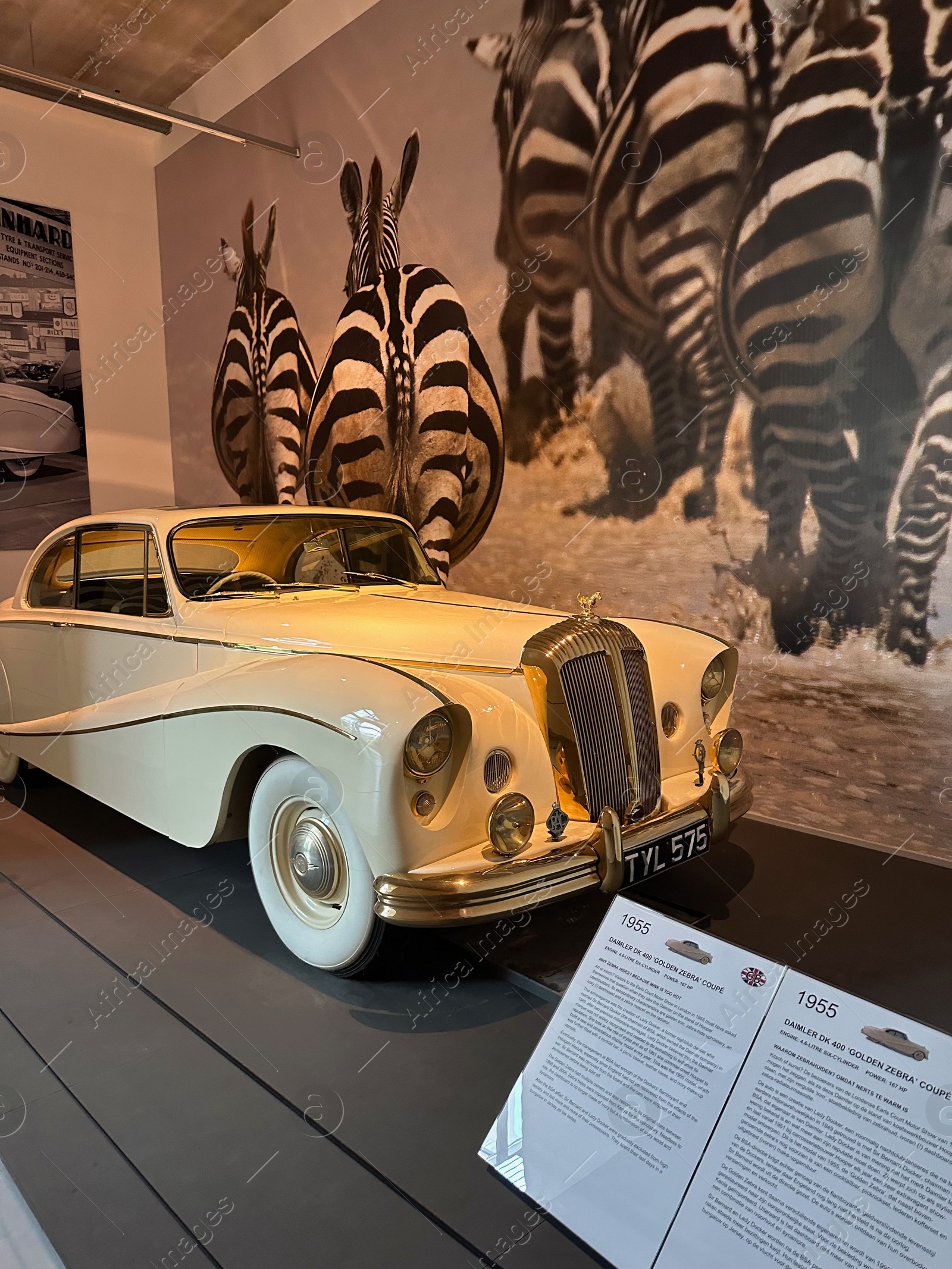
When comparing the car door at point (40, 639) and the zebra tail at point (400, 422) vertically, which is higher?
the zebra tail at point (400, 422)

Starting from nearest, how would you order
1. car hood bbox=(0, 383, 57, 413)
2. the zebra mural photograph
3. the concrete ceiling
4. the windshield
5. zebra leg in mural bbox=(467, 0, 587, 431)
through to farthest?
the windshield
the zebra mural photograph
zebra leg in mural bbox=(467, 0, 587, 431)
the concrete ceiling
car hood bbox=(0, 383, 57, 413)

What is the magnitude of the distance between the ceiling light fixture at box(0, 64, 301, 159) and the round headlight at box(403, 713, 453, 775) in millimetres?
4896

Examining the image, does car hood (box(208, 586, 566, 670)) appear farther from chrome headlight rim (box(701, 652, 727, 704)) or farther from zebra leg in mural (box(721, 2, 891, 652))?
zebra leg in mural (box(721, 2, 891, 652))

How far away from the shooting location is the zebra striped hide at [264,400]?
6613 millimetres

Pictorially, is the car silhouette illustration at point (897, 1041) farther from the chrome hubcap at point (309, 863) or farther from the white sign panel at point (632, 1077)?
the chrome hubcap at point (309, 863)

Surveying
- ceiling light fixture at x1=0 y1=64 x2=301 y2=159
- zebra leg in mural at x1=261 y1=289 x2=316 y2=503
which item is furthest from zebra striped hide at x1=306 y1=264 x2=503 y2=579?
ceiling light fixture at x1=0 y1=64 x2=301 y2=159

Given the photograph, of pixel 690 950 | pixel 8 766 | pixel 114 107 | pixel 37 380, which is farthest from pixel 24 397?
pixel 690 950

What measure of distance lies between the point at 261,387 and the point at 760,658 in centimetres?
458

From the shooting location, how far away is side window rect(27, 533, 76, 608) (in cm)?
400

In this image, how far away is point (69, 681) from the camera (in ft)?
12.5

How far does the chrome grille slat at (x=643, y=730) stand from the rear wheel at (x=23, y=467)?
20.5 ft

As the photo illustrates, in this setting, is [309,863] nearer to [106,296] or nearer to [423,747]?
[423,747]

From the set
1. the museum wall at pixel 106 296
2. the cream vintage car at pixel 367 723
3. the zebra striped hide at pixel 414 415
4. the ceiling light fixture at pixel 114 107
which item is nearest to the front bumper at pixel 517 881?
the cream vintage car at pixel 367 723

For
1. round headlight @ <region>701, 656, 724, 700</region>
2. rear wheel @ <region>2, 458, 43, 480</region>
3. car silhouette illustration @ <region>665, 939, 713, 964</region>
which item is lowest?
car silhouette illustration @ <region>665, 939, 713, 964</region>
